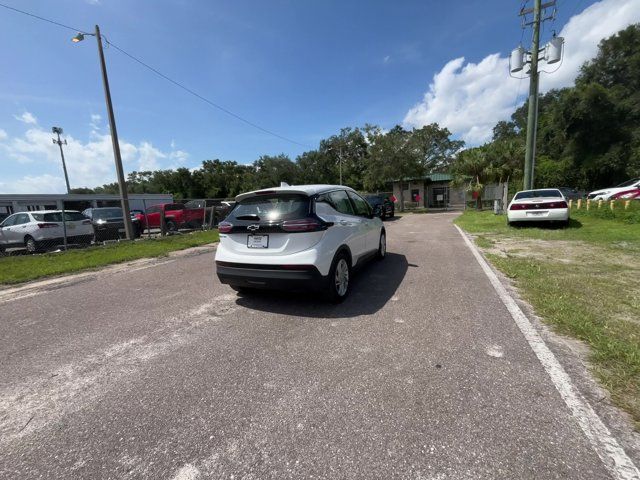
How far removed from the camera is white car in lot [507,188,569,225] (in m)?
10.4

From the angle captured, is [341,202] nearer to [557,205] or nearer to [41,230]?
[557,205]

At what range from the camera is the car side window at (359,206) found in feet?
18.5

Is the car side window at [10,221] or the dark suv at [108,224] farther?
the dark suv at [108,224]

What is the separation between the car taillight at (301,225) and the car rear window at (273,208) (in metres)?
0.07

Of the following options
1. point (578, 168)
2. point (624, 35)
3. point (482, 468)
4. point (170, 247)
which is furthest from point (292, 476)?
point (624, 35)

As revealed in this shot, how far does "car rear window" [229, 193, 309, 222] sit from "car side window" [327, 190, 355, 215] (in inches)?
28.3

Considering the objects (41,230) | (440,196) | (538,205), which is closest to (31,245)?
(41,230)

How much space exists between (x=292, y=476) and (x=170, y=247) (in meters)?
10.1

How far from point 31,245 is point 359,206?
39.2ft

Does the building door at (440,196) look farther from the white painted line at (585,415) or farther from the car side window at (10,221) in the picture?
the car side window at (10,221)

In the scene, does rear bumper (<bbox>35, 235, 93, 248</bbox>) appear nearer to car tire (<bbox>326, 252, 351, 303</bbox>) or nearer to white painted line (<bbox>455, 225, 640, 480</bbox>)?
car tire (<bbox>326, 252, 351, 303</bbox>)

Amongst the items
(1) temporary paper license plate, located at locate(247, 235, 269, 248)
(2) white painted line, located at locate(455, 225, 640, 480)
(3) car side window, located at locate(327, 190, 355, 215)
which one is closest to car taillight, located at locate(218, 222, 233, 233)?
(1) temporary paper license plate, located at locate(247, 235, 269, 248)

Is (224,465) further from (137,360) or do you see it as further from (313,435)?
(137,360)

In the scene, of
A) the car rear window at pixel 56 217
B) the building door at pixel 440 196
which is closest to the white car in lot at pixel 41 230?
the car rear window at pixel 56 217
